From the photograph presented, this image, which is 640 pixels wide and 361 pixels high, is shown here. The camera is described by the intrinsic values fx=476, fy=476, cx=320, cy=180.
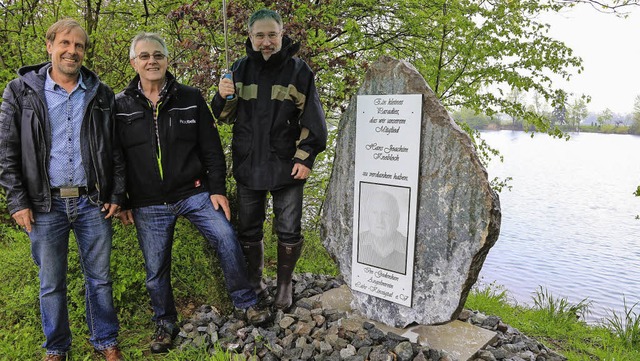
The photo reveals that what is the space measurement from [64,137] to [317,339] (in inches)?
85.1

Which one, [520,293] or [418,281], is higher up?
[418,281]

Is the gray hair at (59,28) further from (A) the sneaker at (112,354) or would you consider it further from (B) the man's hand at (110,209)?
(A) the sneaker at (112,354)

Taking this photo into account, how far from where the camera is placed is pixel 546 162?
20.6 metres

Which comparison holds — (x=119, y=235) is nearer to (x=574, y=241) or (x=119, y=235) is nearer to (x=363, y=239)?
(x=363, y=239)

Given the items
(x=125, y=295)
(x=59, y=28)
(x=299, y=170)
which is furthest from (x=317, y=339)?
(x=59, y=28)

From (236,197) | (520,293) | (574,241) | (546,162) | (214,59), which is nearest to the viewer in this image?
(236,197)

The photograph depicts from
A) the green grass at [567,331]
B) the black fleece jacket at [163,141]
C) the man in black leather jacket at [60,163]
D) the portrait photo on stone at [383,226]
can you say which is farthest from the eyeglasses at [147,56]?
the green grass at [567,331]

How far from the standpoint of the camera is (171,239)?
345 centimetres

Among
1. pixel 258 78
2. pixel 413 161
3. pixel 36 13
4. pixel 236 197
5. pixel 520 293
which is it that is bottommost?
pixel 520 293

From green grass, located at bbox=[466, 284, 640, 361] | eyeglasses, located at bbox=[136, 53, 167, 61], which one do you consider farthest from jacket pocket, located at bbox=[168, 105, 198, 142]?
green grass, located at bbox=[466, 284, 640, 361]

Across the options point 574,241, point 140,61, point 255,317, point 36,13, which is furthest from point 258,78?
point 574,241

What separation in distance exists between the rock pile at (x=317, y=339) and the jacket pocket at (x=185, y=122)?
1.48 m

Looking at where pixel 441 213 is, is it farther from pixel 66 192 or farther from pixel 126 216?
pixel 66 192

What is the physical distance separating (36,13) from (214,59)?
3249 millimetres
